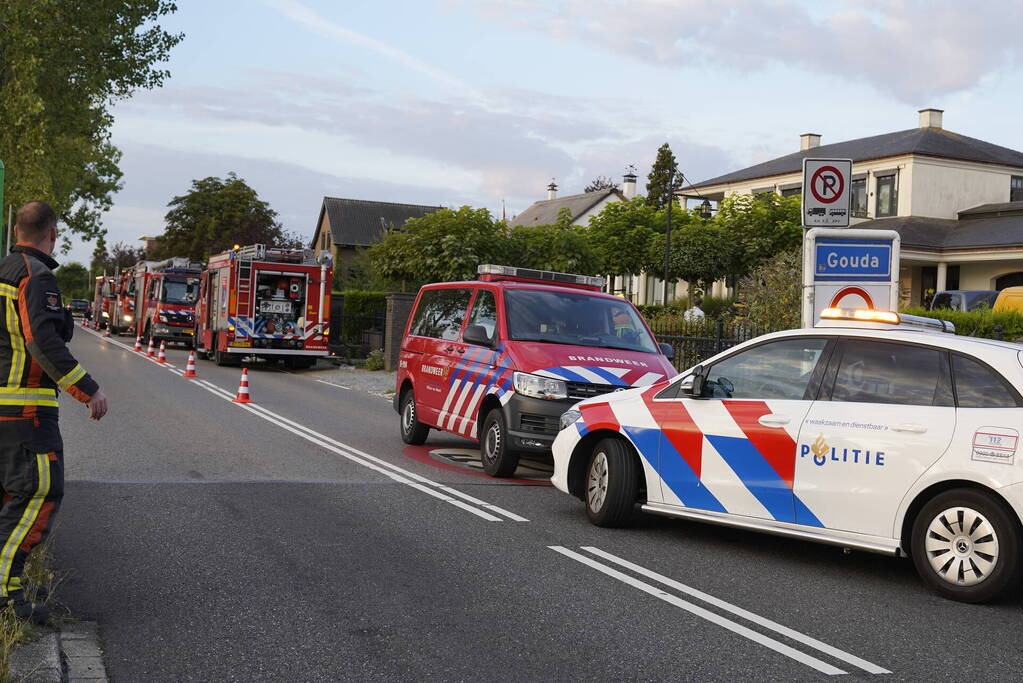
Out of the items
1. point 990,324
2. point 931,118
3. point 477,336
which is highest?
point 931,118

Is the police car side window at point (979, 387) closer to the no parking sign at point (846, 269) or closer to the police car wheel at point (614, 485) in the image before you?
the police car wheel at point (614, 485)

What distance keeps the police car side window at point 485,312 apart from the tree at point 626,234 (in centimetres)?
3270

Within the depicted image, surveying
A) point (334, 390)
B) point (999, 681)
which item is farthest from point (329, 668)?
point (334, 390)

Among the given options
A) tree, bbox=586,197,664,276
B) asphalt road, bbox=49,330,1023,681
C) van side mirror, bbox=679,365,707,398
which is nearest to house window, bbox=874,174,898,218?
tree, bbox=586,197,664,276

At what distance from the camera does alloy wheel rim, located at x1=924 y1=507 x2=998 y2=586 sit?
5.93 m

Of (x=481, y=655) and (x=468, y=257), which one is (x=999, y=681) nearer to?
(x=481, y=655)

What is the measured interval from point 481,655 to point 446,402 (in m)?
6.75

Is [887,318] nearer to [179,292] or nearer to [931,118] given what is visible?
[179,292]

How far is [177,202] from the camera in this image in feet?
257

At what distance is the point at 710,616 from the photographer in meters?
5.62

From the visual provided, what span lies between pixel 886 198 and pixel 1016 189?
607cm

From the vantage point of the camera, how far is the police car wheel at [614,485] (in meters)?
7.83

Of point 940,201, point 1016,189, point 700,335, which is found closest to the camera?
point 700,335

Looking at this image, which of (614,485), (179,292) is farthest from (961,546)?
(179,292)
